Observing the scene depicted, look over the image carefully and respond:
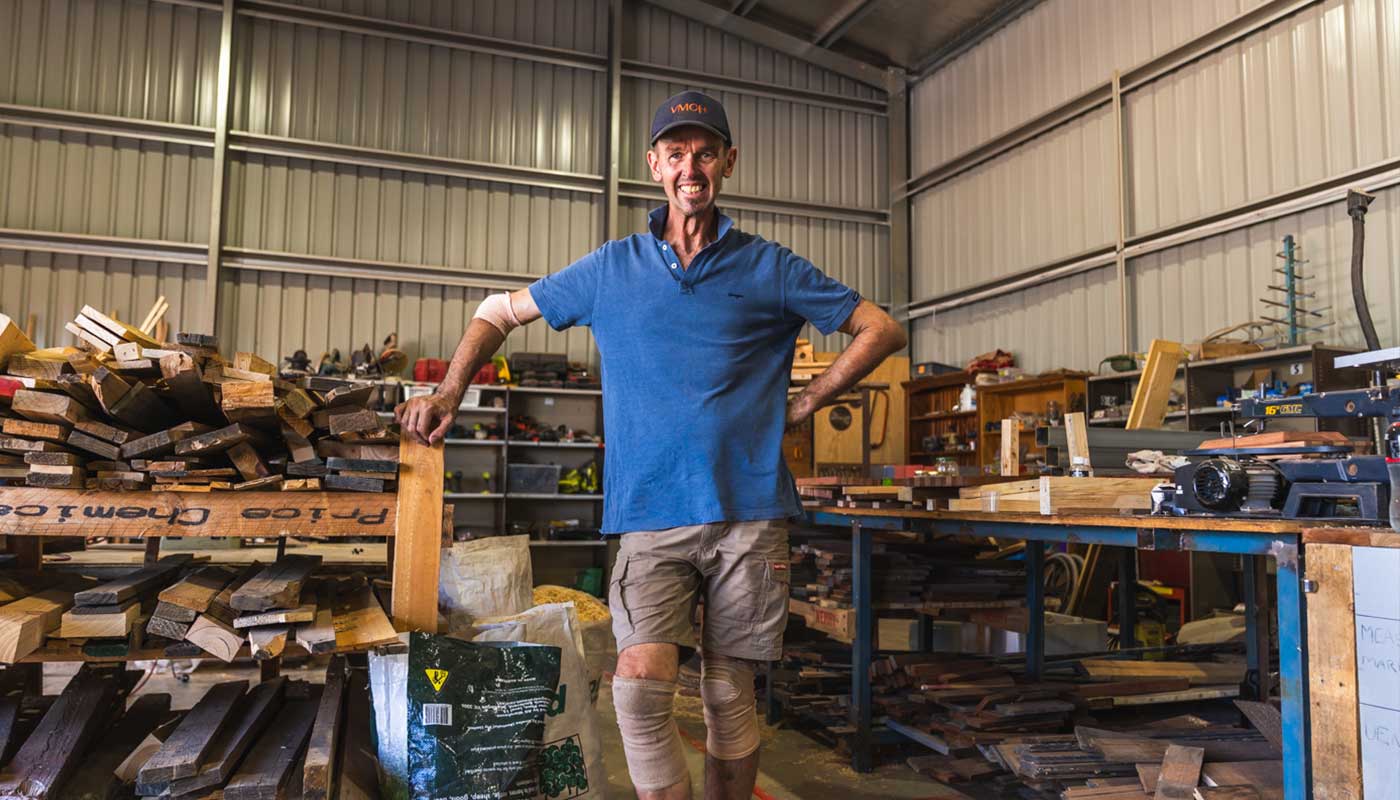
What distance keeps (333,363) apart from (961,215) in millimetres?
6095

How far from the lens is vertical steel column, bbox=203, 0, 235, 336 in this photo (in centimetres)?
809

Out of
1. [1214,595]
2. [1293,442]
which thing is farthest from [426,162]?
[1293,442]

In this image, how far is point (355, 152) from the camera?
865 centimetres

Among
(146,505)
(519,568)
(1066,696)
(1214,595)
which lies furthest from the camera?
(1214,595)

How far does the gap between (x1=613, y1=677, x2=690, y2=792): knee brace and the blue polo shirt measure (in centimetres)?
32

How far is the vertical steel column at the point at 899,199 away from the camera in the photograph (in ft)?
33.4

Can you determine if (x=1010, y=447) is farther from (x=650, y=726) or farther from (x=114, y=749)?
(x=114, y=749)

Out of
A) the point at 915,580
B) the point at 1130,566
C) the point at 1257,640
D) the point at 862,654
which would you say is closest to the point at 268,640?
the point at 862,654

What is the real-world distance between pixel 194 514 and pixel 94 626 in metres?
0.29

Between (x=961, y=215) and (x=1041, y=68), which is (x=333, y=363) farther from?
(x=1041, y=68)

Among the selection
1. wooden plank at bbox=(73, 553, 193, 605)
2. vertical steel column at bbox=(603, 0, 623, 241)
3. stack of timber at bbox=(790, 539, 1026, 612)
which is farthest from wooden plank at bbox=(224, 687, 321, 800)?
vertical steel column at bbox=(603, 0, 623, 241)

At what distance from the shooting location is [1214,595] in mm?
6145

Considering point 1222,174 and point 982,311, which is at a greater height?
point 1222,174

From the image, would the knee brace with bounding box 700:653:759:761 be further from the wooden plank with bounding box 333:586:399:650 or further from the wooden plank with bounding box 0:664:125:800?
the wooden plank with bounding box 0:664:125:800
